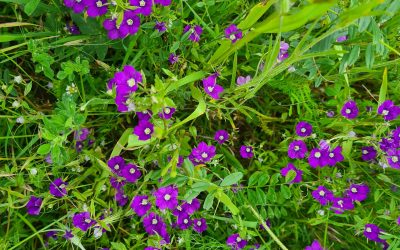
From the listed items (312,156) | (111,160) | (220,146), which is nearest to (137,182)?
(111,160)

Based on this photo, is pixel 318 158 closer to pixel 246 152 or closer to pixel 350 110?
→ pixel 350 110

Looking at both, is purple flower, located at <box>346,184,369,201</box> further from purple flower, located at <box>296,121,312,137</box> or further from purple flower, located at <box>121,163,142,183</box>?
purple flower, located at <box>121,163,142,183</box>

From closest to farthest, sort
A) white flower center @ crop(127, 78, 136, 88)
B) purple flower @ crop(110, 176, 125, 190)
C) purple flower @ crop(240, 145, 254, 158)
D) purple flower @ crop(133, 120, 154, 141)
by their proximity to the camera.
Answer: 1. white flower center @ crop(127, 78, 136, 88)
2. purple flower @ crop(133, 120, 154, 141)
3. purple flower @ crop(110, 176, 125, 190)
4. purple flower @ crop(240, 145, 254, 158)

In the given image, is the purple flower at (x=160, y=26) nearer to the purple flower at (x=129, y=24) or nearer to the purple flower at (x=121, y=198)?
the purple flower at (x=129, y=24)

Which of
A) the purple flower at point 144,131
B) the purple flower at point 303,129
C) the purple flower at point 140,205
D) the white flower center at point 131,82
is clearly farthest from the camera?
the purple flower at point 303,129

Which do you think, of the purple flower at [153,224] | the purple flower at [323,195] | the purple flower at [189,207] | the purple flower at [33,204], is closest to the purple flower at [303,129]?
the purple flower at [323,195]

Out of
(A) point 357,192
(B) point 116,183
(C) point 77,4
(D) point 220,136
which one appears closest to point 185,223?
(B) point 116,183

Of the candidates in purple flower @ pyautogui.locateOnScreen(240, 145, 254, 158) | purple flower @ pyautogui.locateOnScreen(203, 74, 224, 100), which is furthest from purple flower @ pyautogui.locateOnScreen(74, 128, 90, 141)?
purple flower @ pyautogui.locateOnScreen(240, 145, 254, 158)
